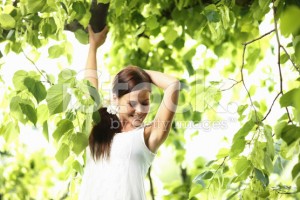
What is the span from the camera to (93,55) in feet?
4.33

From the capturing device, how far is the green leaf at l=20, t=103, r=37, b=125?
3.16 ft

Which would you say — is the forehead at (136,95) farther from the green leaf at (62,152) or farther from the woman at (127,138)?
the green leaf at (62,152)

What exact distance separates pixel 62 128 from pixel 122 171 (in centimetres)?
22

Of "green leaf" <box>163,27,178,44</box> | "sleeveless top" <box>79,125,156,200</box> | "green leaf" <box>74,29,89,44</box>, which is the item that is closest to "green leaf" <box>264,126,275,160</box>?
"sleeveless top" <box>79,125,156,200</box>

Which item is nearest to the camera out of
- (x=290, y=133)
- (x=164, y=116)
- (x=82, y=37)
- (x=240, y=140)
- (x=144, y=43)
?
(x=290, y=133)

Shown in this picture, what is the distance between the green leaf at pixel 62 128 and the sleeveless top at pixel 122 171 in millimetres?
197

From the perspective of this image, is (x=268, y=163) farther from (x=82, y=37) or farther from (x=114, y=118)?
(x=82, y=37)

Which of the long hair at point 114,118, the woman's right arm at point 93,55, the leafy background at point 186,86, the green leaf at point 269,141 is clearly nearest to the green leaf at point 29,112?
the leafy background at point 186,86

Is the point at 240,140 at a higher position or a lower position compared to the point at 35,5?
lower

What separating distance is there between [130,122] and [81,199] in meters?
0.21

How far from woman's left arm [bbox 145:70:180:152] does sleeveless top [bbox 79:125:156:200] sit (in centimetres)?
2

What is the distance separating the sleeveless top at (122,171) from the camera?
110 centimetres

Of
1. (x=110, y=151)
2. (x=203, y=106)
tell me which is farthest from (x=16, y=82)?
(x=203, y=106)

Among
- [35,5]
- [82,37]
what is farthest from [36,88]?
[82,37]
